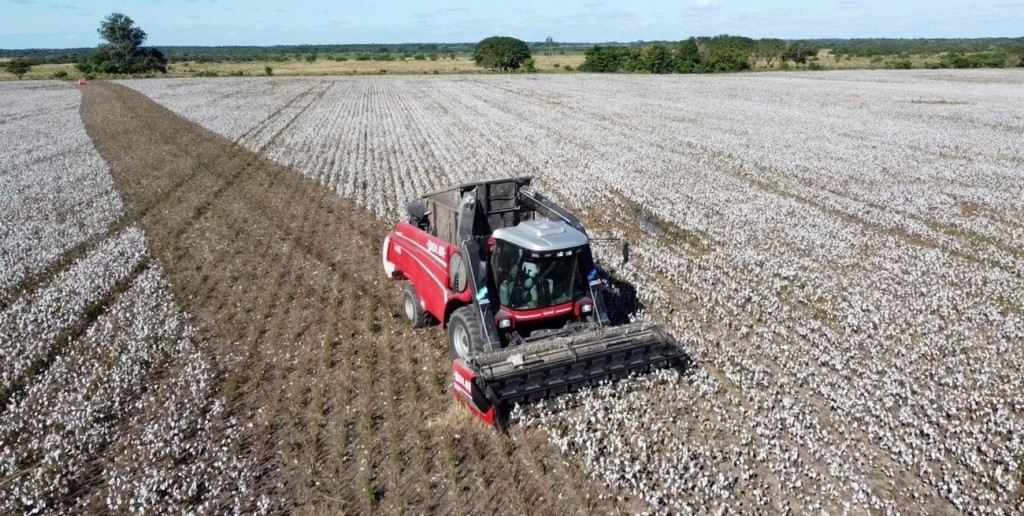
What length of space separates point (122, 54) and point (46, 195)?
104431 millimetres

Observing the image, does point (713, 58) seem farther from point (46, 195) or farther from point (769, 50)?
point (46, 195)

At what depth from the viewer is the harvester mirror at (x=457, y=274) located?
973 centimetres

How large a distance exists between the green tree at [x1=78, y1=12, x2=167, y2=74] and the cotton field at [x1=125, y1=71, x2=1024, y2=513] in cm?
8172

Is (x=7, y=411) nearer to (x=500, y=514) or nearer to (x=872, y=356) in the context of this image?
(x=500, y=514)

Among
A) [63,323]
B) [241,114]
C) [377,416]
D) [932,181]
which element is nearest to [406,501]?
[377,416]

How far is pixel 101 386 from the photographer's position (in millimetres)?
10000

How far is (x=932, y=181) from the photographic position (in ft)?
75.9

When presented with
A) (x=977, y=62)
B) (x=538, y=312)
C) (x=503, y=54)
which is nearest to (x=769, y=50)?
(x=977, y=62)

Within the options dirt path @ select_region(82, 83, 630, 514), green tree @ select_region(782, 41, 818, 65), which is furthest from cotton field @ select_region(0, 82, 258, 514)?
green tree @ select_region(782, 41, 818, 65)

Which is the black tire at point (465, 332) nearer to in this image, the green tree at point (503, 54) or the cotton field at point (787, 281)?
the cotton field at point (787, 281)

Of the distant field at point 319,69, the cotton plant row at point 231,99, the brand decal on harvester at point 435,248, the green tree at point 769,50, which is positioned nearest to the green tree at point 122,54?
the distant field at point 319,69

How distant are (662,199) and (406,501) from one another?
15526 mm

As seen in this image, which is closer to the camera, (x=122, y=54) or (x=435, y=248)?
(x=435, y=248)

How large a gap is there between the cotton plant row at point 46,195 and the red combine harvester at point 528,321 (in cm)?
1052
